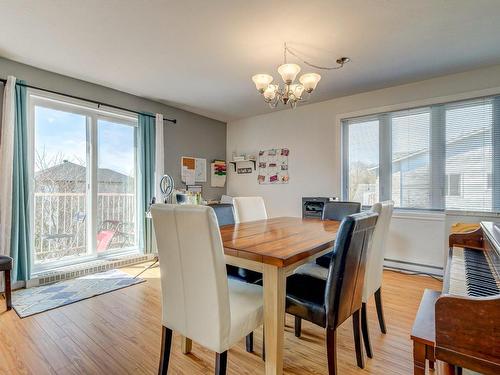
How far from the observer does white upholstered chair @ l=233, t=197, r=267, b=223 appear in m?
2.63

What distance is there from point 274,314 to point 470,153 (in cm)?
317

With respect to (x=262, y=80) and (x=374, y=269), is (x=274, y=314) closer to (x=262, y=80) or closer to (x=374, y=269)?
(x=374, y=269)

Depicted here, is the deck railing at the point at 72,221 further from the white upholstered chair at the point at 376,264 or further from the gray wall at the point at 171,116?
the white upholstered chair at the point at 376,264

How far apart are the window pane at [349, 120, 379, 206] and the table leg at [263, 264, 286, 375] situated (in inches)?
116

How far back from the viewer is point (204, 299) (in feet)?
3.92

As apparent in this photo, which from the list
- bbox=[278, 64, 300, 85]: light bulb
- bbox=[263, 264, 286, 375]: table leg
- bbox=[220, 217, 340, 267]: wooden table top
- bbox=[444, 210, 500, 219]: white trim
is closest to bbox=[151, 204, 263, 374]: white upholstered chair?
bbox=[263, 264, 286, 375]: table leg

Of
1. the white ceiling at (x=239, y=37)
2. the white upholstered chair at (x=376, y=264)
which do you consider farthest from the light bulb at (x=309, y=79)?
the white upholstered chair at (x=376, y=264)

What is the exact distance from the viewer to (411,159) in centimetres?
344

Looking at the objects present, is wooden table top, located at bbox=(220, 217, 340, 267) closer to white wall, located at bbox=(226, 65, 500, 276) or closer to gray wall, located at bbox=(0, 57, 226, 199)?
white wall, located at bbox=(226, 65, 500, 276)

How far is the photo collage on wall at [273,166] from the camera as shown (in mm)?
4555

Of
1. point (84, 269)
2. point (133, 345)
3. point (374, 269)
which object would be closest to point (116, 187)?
point (84, 269)

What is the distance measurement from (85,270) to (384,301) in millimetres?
3453

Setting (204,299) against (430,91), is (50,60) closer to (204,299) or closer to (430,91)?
(204,299)

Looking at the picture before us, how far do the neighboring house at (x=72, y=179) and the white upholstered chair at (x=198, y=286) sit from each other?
271 centimetres
